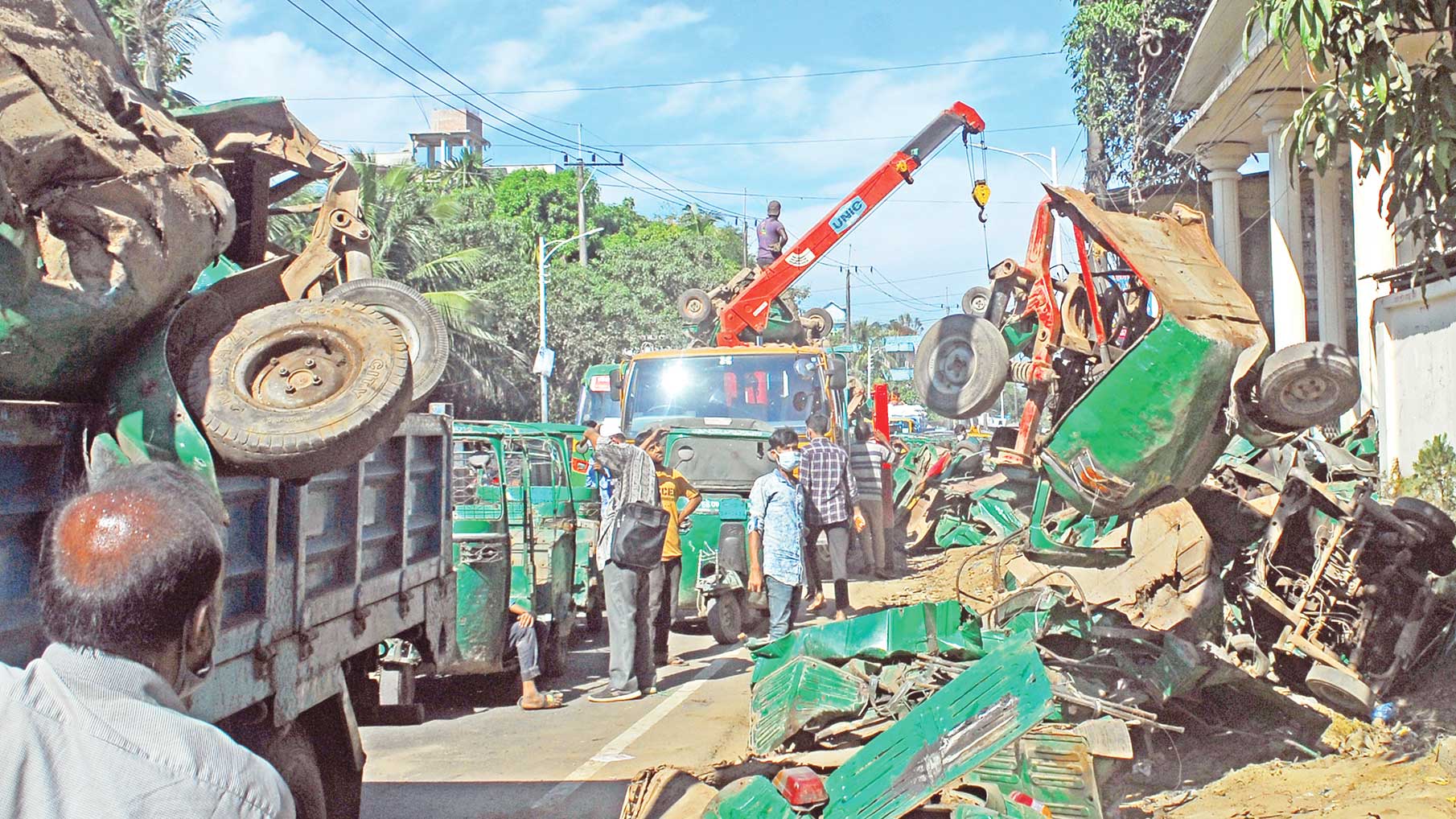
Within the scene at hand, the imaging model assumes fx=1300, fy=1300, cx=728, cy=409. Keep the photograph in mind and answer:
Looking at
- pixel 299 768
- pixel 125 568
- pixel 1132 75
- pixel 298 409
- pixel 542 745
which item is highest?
pixel 1132 75

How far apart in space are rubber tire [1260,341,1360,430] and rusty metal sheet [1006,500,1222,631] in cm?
105

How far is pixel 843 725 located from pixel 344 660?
2462 mm

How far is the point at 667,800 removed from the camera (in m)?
5.21

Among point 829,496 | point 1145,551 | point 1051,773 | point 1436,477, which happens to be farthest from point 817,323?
point 1051,773

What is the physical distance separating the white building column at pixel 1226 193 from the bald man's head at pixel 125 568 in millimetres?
→ 22111

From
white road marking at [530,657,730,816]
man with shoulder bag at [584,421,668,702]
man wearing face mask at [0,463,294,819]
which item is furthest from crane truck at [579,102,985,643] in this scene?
man wearing face mask at [0,463,294,819]

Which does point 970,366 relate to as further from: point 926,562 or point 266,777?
point 926,562

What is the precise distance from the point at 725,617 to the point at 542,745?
3.74m

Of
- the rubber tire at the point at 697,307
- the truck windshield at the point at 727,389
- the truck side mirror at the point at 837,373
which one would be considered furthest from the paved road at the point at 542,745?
the rubber tire at the point at 697,307

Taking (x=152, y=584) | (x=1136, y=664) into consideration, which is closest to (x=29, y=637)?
(x=152, y=584)

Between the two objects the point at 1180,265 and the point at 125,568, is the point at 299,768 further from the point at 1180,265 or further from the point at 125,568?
the point at 1180,265

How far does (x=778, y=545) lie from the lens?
9711 mm

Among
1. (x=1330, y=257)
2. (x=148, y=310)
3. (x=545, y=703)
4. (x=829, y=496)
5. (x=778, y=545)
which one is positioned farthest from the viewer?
(x=1330, y=257)

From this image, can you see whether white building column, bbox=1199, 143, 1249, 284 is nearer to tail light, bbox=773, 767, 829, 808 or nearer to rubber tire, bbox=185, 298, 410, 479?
tail light, bbox=773, 767, 829, 808
